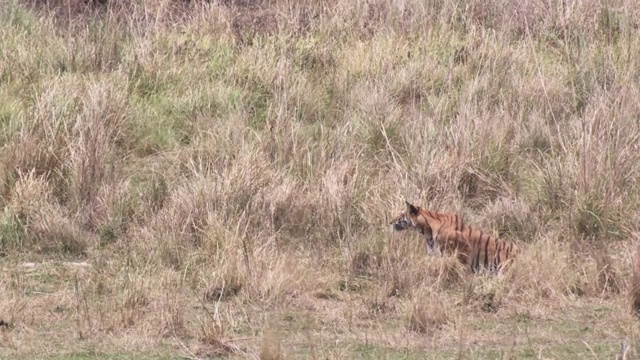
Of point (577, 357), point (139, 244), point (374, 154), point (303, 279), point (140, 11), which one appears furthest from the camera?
point (140, 11)

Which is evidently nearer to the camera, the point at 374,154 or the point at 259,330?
the point at 259,330

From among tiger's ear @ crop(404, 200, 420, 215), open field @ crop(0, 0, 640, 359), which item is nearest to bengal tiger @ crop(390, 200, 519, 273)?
tiger's ear @ crop(404, 200, 420, 215)

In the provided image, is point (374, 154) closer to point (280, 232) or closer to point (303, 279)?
point (280, 232)

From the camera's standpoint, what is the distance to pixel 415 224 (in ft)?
27.0

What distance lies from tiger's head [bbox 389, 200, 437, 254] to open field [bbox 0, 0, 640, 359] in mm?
91

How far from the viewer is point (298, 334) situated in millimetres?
6969

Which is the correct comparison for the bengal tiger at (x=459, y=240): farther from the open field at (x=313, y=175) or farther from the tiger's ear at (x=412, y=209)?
the open field at (x=313, y=175)

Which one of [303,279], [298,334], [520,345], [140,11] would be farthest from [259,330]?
[140,11]

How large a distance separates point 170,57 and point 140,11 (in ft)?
4.55

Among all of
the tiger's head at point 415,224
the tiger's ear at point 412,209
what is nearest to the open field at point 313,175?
the tiger's head at point 415,224

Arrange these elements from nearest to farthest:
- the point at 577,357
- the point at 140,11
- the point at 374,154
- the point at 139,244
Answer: the point at 577,357, the point at 139,244, the point at 374,154, the point at 140,11

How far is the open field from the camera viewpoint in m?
7.04

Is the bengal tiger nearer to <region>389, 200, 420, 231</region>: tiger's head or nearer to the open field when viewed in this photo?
<region>389, 200, 420, 231</region>: tiger's head

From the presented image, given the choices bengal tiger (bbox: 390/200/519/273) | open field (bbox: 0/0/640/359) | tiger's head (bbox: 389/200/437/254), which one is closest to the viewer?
open field (bbox: 0/0/640/359)
